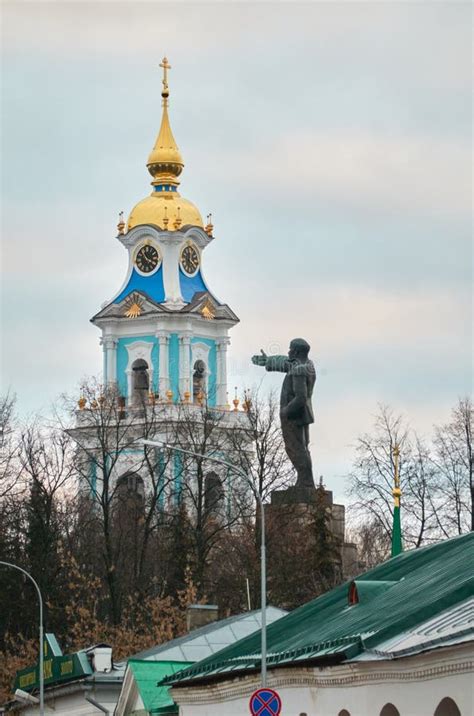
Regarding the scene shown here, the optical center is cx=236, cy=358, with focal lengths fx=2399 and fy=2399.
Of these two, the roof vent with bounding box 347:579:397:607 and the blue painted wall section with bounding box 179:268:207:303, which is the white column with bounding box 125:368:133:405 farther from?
the roof vent with bounding box 347:579:397:607

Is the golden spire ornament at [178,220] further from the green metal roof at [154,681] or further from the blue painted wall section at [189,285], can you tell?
the green metal roof at [154,681]

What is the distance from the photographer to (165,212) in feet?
404

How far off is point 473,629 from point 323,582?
4700 cm

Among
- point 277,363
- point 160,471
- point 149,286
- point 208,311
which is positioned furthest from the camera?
point 149,286

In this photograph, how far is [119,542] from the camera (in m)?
83.6

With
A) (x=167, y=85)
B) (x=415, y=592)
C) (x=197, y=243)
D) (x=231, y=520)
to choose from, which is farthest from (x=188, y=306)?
(x=415, y=592)

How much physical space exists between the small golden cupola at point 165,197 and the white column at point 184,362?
5.94 metres

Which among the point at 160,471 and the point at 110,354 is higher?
the point at 110,354

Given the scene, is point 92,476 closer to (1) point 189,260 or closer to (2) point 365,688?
(1) point 189,260

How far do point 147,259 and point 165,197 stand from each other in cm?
471

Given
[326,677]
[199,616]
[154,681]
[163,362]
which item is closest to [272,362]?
[199,616]

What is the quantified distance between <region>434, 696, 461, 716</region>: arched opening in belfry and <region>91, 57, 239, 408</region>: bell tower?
8871 centimetres

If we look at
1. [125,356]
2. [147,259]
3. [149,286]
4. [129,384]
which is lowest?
[129,384]

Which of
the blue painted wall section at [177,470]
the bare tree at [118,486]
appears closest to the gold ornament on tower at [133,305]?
the bare tree at [118,486]
